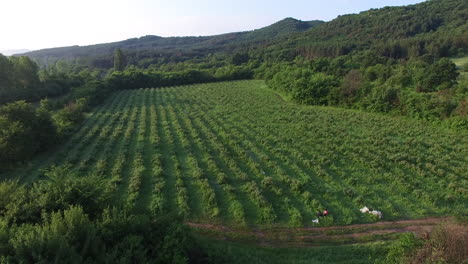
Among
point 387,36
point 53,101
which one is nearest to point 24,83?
point 53,101

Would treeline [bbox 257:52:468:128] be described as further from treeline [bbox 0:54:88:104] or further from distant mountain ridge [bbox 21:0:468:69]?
treeline [bbox 0:54:88:104]

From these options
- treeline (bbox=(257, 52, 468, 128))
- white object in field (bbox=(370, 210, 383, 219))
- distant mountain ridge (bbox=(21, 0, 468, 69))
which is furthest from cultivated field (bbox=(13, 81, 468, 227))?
distant mountain ridge (bbox=(21, 0, 468, 69))

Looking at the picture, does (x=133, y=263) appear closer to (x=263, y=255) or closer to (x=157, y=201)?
(x=263, y=255)

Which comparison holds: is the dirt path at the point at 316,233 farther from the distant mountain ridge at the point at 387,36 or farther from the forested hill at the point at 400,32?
the forested hill at the point at 400,32

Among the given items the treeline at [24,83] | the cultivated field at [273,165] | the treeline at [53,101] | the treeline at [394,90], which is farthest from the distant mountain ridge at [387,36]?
the treeline at [24,83]

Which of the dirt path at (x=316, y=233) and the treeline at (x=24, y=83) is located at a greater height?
the treeline at (x=24, y=83)

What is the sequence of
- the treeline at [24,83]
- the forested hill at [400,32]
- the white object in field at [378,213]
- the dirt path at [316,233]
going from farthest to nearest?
the forested hill at [400,32]
the treeline at [24,83]
the white object in field at [378,213]
the dirt path at [316,233]

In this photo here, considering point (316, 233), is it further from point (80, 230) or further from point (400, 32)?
point (400, 32)
